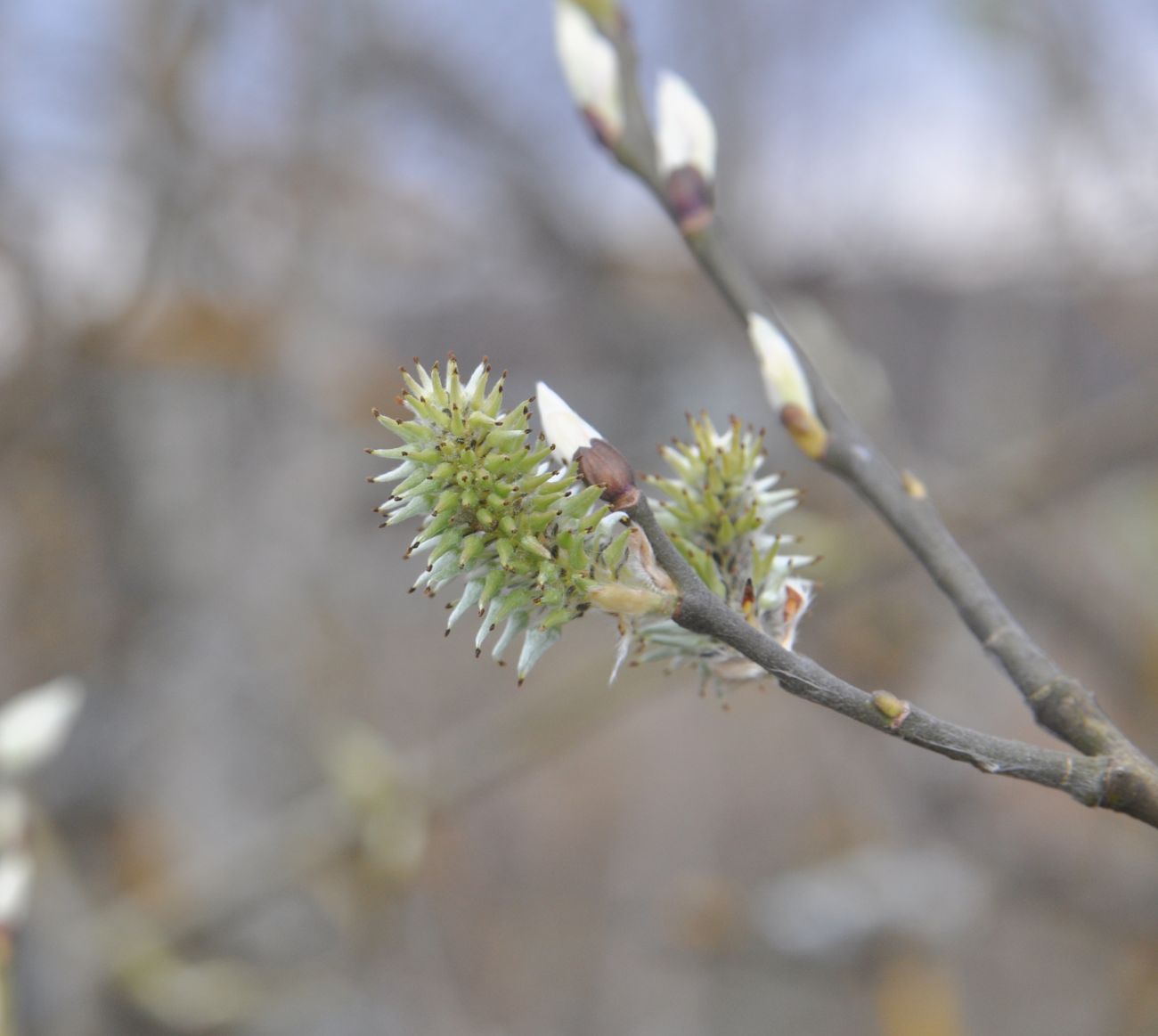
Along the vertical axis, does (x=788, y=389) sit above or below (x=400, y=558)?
below

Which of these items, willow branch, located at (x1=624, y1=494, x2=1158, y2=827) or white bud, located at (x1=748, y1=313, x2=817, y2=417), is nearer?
willow branch, located at (x1=624, y1=494, x2=1158, y2=827)

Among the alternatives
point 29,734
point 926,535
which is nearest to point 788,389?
point 926,535

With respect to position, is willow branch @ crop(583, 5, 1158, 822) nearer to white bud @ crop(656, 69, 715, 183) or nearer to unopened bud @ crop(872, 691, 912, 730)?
white bud @ crop(656, 69, 715, 183)

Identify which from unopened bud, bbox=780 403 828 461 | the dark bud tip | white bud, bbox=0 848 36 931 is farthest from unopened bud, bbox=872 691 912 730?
white bud, bbox=0 848 36 931

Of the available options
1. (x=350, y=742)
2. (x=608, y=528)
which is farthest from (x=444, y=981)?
(x=608, y=528)

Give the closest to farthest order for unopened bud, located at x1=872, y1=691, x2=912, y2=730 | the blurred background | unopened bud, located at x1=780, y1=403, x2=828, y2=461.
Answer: unopened bud, located at x1=872, y1=691, x2=912, y2=730 → unopened bud, located at x1=780, y1=403, x2=828, y2=461 → the blurred background

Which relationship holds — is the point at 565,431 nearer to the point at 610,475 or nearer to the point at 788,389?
the point at 610,475
